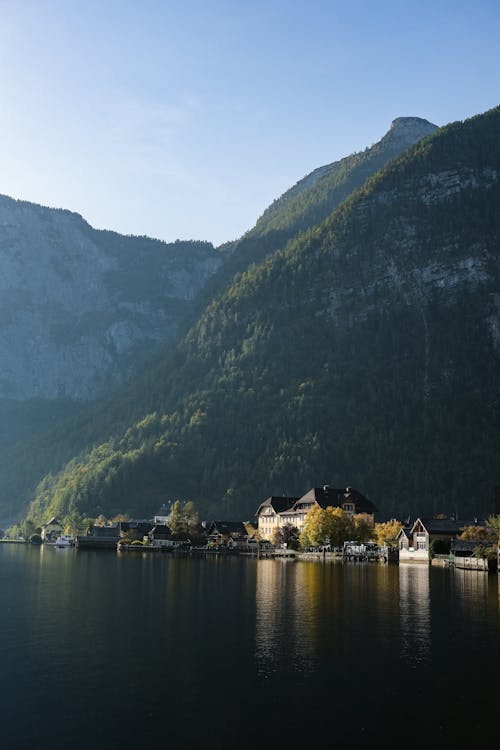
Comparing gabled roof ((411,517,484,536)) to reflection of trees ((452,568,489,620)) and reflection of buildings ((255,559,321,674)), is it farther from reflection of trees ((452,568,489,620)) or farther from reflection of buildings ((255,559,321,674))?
reflection of buildings ((255,559,321,674))

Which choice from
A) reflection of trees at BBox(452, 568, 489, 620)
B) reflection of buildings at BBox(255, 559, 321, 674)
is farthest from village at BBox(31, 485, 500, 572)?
reflection of buildings at BBox(255, 559, 321, 674)

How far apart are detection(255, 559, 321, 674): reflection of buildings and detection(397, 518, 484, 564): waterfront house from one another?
196ft

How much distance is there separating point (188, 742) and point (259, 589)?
55.7 metres

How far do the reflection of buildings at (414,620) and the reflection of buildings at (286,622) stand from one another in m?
6.19

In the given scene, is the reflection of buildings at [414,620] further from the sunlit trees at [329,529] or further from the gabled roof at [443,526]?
the sunlit trees at [329,529]

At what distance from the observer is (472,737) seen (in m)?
32.1

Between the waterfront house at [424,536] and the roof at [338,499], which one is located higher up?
the roof at [338,499]

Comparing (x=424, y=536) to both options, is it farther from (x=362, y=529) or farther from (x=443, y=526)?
(x=362, y=529)

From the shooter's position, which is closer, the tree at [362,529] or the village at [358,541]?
the village at [358,541]

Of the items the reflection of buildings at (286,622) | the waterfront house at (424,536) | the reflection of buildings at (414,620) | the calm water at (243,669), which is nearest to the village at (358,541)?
the waterfront house at (424,536)

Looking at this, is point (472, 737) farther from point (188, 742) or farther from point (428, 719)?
point (188, 742)

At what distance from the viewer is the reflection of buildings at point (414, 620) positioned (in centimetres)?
4816

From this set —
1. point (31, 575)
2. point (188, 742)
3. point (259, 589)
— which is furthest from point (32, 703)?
point (31, 575)

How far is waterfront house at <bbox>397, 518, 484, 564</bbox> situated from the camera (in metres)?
155
